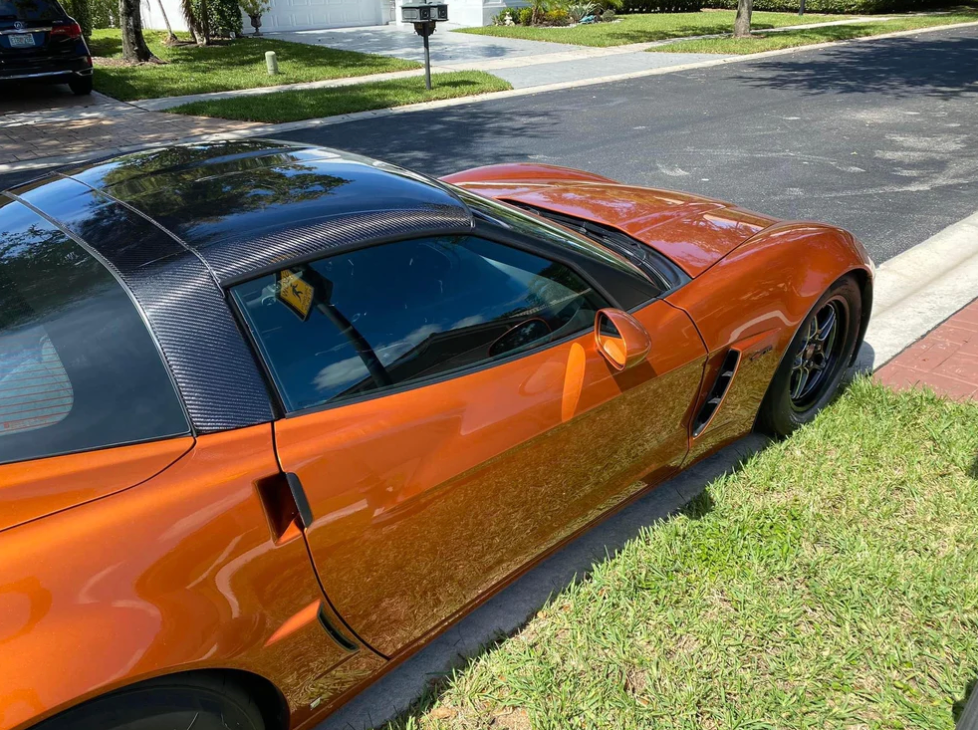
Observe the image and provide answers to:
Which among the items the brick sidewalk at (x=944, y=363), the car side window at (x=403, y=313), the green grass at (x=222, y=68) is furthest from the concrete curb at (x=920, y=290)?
the green grass at (x=222, y=68)

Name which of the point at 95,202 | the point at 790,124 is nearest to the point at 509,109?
the point at 790,124

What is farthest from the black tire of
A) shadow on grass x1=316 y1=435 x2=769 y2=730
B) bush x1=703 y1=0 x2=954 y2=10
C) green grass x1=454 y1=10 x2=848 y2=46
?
bush x1=703 y1=0 x2=954 y2=10

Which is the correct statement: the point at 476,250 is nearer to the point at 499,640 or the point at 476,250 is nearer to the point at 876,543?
the point at 499,640

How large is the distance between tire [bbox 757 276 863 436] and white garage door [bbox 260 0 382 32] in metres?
20.9

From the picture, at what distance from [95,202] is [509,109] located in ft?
30.3

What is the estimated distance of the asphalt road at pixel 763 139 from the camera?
6535 millimetres

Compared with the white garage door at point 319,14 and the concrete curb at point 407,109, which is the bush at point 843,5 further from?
the white garage door at point 319,14

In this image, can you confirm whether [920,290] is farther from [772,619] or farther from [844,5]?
[844,5]

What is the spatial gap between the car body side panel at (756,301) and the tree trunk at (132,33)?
13.9 m

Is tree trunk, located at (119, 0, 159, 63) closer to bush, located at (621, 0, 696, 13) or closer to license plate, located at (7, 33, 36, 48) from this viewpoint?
license plate, located at (7, 33, 36, 48)

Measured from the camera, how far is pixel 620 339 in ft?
7.00

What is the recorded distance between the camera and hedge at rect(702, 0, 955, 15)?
82.0ft

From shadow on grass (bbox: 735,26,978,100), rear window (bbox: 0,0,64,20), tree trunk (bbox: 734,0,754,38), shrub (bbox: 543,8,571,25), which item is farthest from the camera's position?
shrub (bbox: 543,8,571,25)

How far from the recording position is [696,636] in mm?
2355
